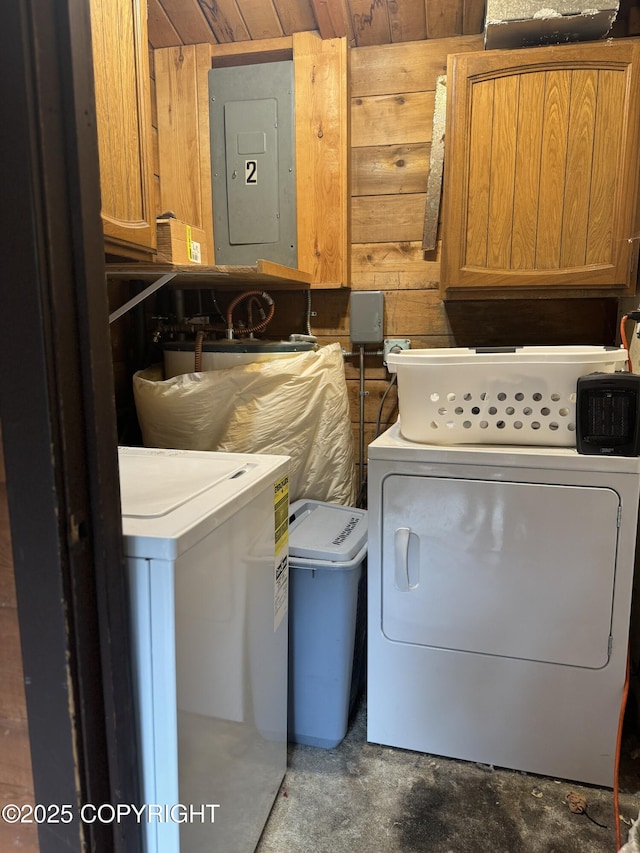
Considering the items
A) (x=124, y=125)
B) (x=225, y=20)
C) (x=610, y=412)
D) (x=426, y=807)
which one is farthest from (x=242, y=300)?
(x=426, y=807)

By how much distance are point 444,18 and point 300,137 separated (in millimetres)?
604

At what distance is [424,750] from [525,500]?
0.79 m

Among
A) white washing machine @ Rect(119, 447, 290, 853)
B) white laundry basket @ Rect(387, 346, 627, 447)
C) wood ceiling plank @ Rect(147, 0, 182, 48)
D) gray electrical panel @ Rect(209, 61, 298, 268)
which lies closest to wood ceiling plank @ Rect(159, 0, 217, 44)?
wood ceiling plank @ Rect(147, 0, 182, 48)

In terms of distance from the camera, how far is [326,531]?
1691 millimetres

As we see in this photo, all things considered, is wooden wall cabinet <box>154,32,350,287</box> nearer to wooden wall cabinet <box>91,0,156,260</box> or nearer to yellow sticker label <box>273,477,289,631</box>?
wooden wall cabinet <box>91,0,156,260</box>

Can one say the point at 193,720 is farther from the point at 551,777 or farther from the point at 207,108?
the point at 207,108

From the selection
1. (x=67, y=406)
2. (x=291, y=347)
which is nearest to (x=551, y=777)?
(x=291, y=347)

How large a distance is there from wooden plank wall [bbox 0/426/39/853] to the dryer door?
96cm

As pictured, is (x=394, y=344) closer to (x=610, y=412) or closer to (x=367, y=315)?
(x=367, y=315)

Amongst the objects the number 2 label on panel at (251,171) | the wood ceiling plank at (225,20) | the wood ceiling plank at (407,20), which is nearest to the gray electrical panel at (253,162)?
the number 2 label on panel at (251,171)

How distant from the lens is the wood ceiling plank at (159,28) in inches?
77.1

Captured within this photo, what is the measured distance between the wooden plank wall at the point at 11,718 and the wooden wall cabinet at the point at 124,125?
637 mm

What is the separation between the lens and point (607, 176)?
1.69 meters

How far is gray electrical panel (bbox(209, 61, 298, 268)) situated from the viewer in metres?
2.05
